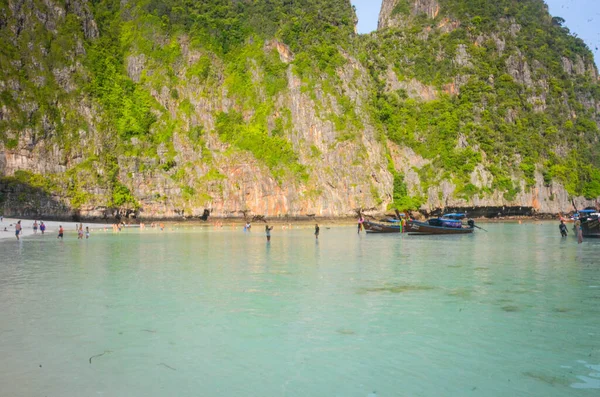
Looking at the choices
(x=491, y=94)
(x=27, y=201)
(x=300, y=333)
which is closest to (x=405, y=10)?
(x=491, y=94)

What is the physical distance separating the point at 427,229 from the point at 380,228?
22.9ft

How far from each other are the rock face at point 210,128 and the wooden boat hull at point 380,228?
34512mm

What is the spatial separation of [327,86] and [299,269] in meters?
92.7

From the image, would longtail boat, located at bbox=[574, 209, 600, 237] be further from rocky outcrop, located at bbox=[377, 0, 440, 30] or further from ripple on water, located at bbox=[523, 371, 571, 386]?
rocky outcrop, located at bbox=[377, 0, 440, 30]

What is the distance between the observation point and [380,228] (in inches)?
2532

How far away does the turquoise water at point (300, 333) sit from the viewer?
29.6 feet

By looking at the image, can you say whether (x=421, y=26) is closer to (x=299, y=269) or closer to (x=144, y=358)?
(x=299, y=269)

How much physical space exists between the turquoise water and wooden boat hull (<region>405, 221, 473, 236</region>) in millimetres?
36148

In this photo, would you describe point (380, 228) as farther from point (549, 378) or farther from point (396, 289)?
point (549, 378)

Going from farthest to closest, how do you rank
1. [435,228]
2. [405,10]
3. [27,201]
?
[405,10], [27,201], [435,228]

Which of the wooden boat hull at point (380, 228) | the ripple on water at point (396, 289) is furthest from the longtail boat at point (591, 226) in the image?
the ripple on water at point (396, 289)

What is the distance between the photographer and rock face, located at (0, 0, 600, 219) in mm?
95125

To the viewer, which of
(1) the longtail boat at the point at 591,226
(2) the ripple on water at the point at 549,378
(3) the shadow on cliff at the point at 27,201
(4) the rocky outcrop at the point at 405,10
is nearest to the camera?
(2) the ripple on water at the point at 549,378

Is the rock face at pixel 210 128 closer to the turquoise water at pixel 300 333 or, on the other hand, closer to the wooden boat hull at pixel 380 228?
the wooden boat hull at pixel 380 228
